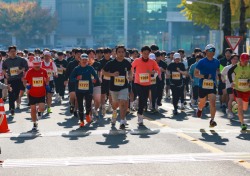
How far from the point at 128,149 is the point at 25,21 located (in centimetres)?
10290

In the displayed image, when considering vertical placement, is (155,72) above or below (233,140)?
above

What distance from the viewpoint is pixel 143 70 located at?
15062 millimetres

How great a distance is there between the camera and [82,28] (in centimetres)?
13562

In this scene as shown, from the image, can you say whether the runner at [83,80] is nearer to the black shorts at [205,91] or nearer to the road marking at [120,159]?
the black shorts at [205,91]

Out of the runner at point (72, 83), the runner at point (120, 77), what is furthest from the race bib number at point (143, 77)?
the runner at point (72, 83)

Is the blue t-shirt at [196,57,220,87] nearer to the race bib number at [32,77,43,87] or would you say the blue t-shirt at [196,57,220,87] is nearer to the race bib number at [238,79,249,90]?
the race bib number at [238,79,249,90]

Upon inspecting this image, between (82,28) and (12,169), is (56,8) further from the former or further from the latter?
(12,169)

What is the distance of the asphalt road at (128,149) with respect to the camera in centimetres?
895

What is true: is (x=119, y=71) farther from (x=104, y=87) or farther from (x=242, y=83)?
(x=104, y=87)

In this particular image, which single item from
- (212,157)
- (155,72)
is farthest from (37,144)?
(155,72)

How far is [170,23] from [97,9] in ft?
63.0

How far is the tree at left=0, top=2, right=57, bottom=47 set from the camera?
363 ft

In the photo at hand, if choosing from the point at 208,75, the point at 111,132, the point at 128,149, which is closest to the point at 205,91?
the point at 208,75

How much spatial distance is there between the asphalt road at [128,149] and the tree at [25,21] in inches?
3798
